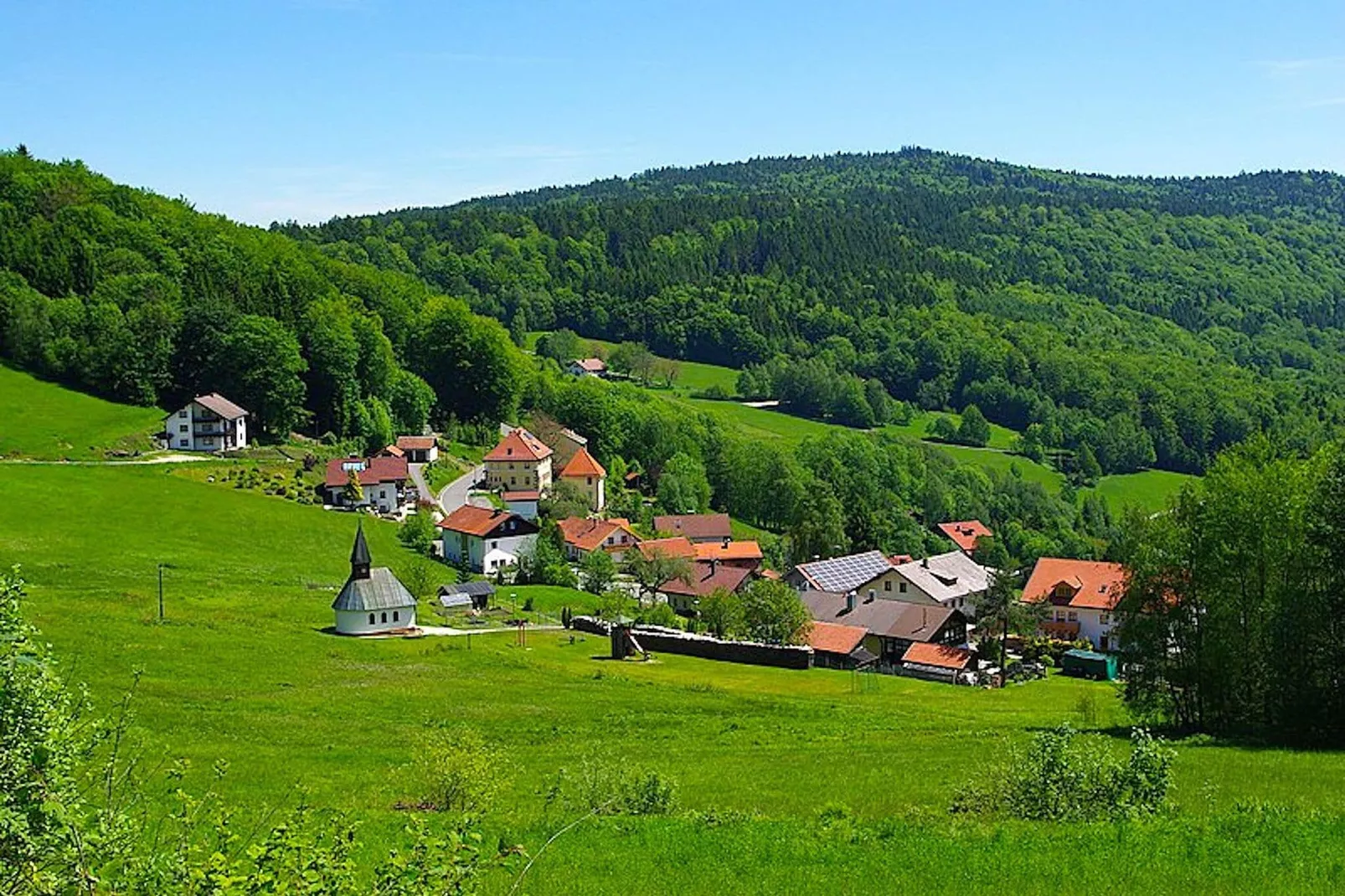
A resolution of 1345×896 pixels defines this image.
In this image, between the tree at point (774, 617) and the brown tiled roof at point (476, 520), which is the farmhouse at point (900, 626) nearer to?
the tree at point (774, 617)

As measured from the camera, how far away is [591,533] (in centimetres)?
8875

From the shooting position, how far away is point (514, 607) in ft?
218

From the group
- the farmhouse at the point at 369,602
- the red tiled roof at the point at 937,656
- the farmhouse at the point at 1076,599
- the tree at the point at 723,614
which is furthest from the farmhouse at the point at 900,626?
the farmhouse at the point at 369,602

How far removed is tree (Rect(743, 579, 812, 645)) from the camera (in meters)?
61.6

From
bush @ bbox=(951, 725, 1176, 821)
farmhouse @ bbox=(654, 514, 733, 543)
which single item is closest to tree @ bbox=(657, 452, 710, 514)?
farmhouse @ bbox=(654, 514, 733, 543)

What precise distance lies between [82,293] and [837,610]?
247 feet

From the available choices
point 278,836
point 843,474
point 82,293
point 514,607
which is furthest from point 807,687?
point 82,293

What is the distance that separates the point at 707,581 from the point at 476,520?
17.1m

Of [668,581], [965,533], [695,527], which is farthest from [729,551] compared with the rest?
[965,533]

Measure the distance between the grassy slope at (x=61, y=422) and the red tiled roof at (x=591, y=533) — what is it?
107 feet

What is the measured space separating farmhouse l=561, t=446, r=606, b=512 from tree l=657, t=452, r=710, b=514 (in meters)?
8.05

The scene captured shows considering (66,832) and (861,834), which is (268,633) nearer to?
(861,834)

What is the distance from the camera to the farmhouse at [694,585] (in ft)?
266

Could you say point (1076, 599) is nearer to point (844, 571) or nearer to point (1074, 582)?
point (1074, 582)
